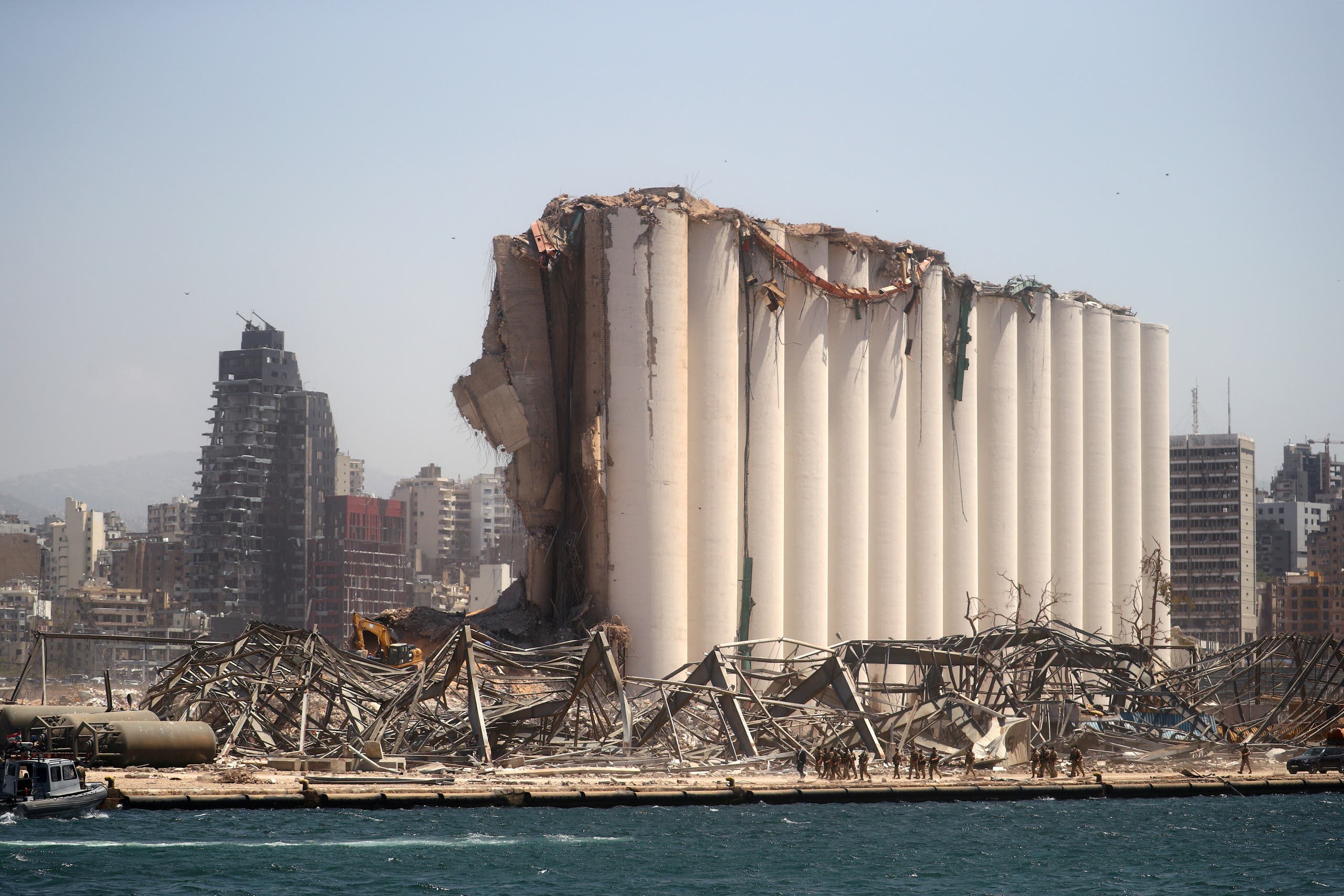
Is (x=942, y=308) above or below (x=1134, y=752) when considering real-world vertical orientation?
above

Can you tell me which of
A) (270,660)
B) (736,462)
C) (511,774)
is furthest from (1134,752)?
(270,660)

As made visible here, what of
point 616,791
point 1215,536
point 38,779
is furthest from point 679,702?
point 1215,536

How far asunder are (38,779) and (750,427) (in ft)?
106

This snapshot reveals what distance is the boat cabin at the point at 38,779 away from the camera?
1556 inches

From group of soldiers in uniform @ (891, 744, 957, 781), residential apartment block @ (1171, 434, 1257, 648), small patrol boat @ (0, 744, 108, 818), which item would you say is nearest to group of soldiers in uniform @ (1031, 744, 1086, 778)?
group of soldiers in uniform @ (891, 744, 957, 781)

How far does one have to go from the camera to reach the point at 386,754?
1967 inches

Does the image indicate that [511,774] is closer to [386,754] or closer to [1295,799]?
[386,754]

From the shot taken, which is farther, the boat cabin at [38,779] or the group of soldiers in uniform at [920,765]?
the group of soldiers in uniform at [920,765]

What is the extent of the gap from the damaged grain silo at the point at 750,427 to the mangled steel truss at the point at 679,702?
4074mm

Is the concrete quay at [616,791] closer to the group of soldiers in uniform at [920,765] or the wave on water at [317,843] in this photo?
the group of soldiers in uniform at [920,765]

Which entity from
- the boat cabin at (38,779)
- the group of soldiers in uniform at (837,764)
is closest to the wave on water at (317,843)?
the boat cabin at (38,779)

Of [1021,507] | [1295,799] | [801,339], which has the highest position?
[801,339]

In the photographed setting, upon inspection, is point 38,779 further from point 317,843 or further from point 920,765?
point 920,765

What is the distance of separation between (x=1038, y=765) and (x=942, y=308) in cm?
2778
